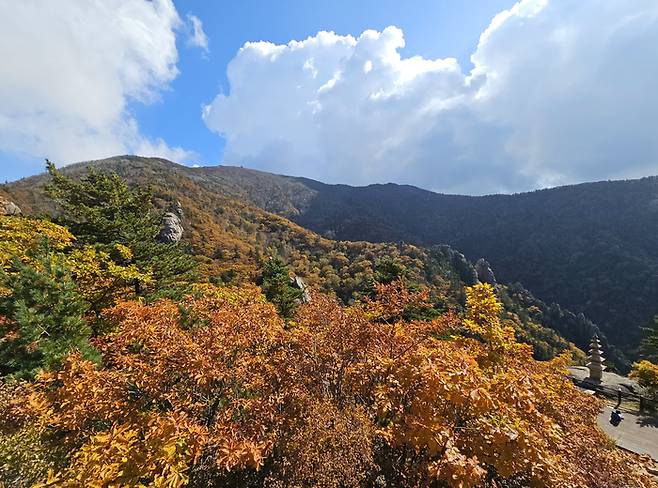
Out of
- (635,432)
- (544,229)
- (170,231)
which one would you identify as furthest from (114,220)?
(544,229)

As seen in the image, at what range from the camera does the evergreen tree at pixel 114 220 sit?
16.5 m

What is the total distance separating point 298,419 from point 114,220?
1620 cm

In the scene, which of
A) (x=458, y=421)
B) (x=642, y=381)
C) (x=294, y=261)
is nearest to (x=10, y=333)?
(x=458, y=421)

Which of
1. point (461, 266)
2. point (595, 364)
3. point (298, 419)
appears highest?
point (461, 266)

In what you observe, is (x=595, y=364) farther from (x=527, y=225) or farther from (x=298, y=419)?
(x=527, y=225)

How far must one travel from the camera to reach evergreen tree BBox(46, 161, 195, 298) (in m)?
16.5

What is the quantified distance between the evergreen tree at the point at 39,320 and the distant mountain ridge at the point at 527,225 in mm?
53961

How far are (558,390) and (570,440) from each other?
80.2 inches

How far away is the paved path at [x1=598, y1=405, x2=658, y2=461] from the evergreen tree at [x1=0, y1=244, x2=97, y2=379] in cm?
1519

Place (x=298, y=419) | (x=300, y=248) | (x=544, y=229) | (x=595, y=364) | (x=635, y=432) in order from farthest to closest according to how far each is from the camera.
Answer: (x=544, y=229) → (x=300, y=248) → (x=595, y=364) → (x=635, y=432) → (x=298, y=419)

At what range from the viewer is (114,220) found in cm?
1688

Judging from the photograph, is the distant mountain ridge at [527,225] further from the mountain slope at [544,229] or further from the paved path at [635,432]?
the paved path at [635,432]

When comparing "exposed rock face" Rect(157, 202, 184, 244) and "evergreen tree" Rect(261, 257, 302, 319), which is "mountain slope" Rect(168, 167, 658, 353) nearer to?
"evergreen tree" Rect(261, 257, 302, 319)

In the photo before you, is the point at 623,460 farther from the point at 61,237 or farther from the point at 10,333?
the point at 61,237
